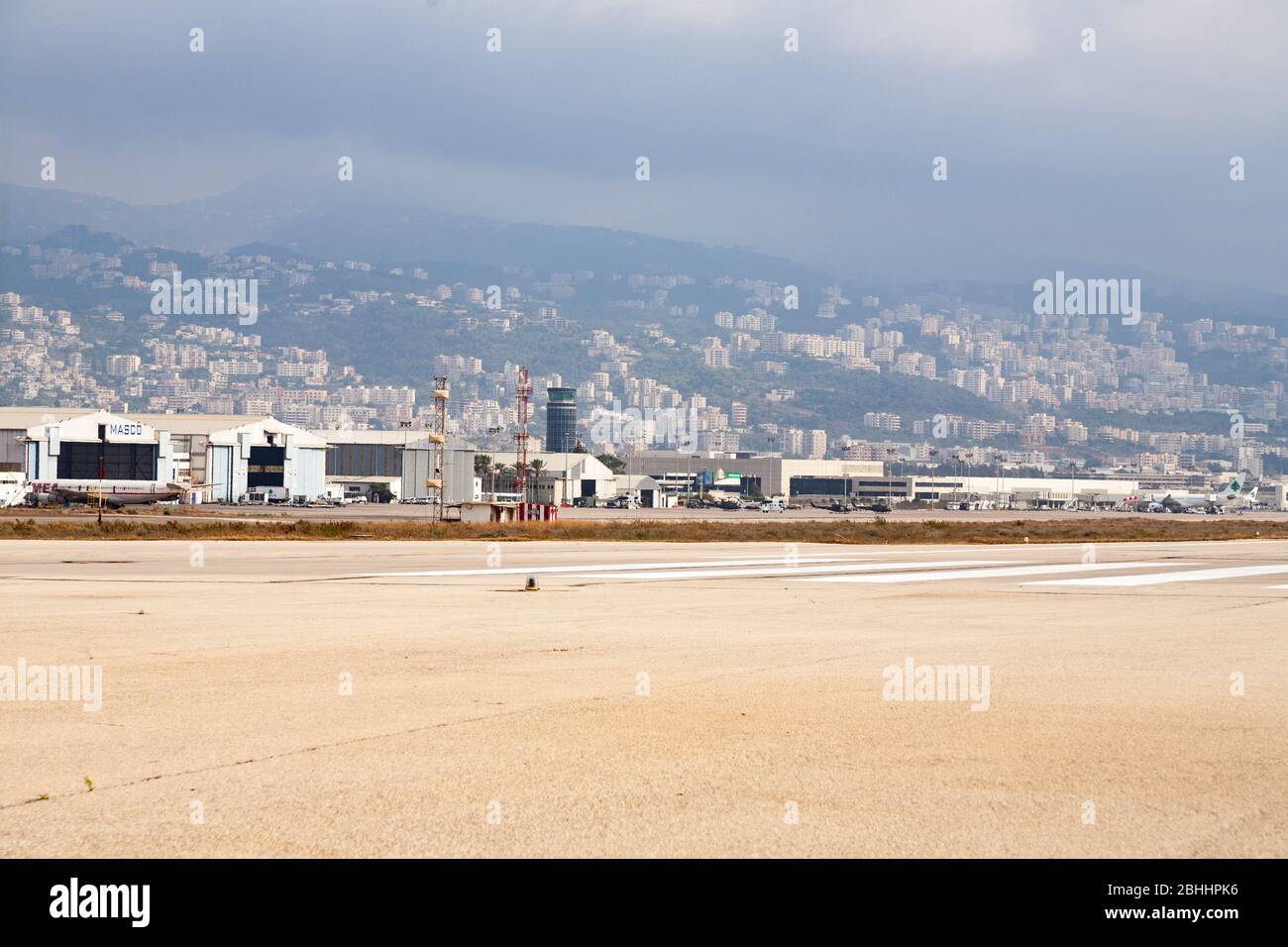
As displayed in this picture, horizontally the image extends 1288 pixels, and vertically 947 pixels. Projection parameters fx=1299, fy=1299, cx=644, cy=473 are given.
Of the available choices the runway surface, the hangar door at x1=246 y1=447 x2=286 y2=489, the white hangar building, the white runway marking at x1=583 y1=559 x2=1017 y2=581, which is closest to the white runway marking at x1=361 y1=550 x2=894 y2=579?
the white runway marking at x1=583 y1=559 x2=1017 y2=581

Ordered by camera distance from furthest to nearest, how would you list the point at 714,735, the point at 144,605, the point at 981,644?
the point at 144,605, the point at 981,644, the point at 714,735

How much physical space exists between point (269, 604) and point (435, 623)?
4403 millimetres

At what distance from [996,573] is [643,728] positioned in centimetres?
2400

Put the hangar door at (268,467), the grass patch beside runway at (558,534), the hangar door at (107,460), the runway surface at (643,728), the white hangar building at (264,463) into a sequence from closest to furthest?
the runway surface at (643,728) < the grass patch beside runway at (558,534) < the hangar door at (107,460) < the white hangar building at (264,463) < the hangar door at (268,467)

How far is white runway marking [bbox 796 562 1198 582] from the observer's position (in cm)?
2947

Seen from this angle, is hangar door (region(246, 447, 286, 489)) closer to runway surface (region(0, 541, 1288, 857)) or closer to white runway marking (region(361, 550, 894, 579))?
white runway marking (region(361, 550, 894, 579))

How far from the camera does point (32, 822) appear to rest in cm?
750

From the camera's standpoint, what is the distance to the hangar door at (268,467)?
147000mm

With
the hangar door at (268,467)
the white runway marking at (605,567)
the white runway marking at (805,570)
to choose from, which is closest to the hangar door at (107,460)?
the hangar door at (268,467)

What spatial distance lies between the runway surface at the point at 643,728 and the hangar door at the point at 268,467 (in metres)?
127

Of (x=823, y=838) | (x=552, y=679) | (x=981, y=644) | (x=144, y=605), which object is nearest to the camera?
(x=823, y=838)

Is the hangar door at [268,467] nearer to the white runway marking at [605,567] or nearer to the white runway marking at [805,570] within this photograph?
the white runway marking at [605,567]
